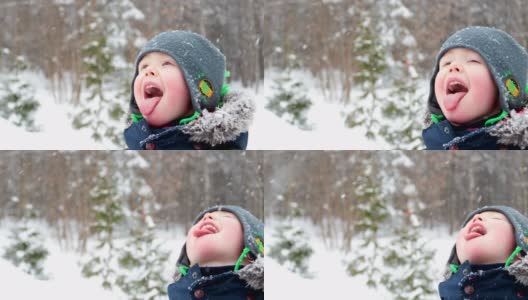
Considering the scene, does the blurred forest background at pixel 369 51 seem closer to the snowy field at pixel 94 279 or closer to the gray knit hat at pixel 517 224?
the snowy field at pixel 94 279

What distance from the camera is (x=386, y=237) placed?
2.84 meters

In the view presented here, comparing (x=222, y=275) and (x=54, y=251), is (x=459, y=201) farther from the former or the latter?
(x=54, y=251)

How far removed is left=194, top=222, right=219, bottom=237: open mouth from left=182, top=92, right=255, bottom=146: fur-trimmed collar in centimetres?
20

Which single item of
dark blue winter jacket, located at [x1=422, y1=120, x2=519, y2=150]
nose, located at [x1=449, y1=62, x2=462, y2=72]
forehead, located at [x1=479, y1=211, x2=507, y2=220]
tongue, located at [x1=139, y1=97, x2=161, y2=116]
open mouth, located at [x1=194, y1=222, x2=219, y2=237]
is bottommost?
open mouth, located at [x1=194, y1=222, x2=219, y2=237]

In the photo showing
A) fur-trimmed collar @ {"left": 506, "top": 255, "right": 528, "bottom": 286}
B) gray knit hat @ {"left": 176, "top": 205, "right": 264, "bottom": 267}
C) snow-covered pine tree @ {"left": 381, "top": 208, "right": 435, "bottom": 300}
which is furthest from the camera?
snow-covered pine tree @ {"left": 381, "top": 208, "right": 435, "bottom": 300}

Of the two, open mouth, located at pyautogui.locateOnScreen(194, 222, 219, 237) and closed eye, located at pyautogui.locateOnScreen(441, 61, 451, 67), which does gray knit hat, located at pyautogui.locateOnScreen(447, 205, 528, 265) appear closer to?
closed eye, located at pyautogui.locateOnScreen(441, 61, 451, 67)

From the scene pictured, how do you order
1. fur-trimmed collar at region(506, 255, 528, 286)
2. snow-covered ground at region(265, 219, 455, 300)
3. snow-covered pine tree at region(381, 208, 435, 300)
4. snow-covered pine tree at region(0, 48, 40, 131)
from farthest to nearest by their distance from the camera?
snow-covered pine tree at region(381, 208, 435, 300) < snow-covered pine tree at region(0, 48, 40, 131) < snow-covered ground at region(265, 219, 455, 300) < fur-trimmed collar at region(506, 255, 528, 286)

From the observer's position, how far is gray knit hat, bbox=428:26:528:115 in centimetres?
221

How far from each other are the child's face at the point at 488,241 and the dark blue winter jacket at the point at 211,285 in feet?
1.75

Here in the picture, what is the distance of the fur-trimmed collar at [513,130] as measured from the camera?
218 centimetres

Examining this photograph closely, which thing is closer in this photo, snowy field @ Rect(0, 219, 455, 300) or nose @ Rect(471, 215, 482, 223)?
nose @ Rect(471, 215, 482, 223)

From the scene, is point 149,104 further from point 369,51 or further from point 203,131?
point 369,51

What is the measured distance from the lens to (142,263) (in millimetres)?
2773

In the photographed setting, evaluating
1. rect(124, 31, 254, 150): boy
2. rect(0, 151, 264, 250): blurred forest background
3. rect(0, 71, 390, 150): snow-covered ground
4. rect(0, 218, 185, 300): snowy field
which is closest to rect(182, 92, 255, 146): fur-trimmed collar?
rect(124, 31, 254, 150): boy
